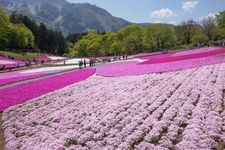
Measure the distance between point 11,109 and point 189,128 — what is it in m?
15.0

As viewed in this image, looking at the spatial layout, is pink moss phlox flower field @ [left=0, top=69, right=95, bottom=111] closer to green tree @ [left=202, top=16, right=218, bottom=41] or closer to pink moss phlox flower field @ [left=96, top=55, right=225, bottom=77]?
pink moss phlox flower field @ [left=96, top=55, right=225, bottom=77]

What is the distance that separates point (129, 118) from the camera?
642 inches

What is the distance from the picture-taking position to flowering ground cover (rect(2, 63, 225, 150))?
13.0 meters

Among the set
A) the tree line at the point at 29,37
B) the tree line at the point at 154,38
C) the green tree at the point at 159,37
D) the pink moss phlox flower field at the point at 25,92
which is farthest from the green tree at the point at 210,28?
the pink moss phlox flower field at the point at 25,92

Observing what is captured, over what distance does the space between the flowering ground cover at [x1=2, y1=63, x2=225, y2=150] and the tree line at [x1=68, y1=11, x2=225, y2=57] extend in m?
79.0

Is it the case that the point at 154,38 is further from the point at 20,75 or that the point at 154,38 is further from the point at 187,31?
the point at 20,75

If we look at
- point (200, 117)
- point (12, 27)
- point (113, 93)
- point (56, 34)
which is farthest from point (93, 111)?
point (56, 34)

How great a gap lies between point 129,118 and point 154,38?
96.5 meters

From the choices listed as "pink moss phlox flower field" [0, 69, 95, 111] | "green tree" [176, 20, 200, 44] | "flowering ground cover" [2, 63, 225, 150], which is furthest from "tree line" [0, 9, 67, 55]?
"flowering ground cover" [2, 63, 225, 150]

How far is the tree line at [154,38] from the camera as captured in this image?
363 feet

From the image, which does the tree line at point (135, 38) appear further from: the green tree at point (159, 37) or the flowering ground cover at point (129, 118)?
the flowering ground cover at point (129, 118)

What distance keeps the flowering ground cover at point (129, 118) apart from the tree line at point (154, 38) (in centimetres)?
7899

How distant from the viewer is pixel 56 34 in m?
166

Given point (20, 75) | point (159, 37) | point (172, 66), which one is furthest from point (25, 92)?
point (159, 37)
